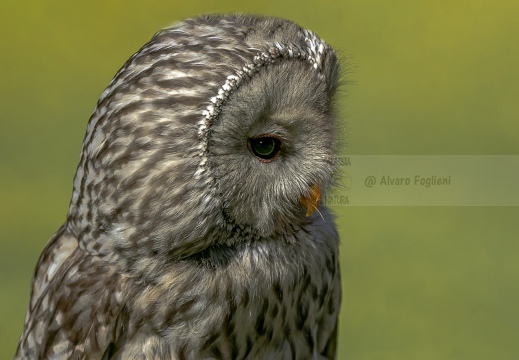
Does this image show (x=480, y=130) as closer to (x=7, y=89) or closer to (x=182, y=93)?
(x=7, y=89)

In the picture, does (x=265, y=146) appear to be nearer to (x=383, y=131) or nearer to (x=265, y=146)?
(x=265, y=146)

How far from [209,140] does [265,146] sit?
0.15 m

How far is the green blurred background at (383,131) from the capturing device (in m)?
5.77

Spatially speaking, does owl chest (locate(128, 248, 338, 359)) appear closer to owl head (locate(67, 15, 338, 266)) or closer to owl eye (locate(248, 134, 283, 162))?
owl head (locate(67, 15, 338, 266))

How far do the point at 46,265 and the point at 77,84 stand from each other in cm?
423

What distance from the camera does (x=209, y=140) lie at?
8.02 feet

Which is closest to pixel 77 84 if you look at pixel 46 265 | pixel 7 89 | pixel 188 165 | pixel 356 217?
pixel 7 89

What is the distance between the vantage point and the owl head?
246 centimetres

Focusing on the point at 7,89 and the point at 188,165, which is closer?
the point at 188,165

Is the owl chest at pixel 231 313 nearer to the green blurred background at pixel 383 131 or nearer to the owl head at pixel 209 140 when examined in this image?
the owl head at pixel 209 140

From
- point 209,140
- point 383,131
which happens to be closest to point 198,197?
point 209,140

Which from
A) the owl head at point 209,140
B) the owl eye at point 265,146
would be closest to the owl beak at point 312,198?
the owl head at point 209,140

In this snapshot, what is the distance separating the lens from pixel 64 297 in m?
2.71

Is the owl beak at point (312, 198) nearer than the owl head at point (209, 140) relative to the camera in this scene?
No
